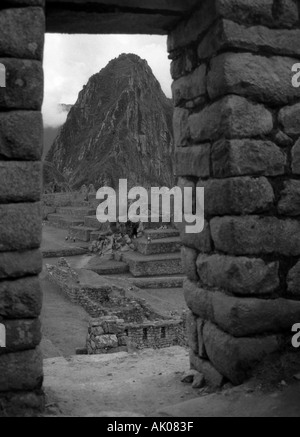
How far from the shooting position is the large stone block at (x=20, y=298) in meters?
3.81

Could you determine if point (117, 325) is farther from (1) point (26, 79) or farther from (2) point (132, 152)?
(2) point (132, 152)

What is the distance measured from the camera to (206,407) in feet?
13.0

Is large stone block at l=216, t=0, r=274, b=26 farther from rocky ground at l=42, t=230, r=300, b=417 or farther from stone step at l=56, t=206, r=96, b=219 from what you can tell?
stone step at l=56, t=206, r=96, b=219

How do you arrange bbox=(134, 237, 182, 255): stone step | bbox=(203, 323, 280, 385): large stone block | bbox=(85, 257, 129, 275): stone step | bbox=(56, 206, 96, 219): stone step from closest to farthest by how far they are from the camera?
bbox=(203, 323, 280, 385): large stone block → bbox=(85, 257, 129, 275): stone step → bbox=(134, 237, 182, 255): stone step → bbox=(56, 206, 96, 219): stone step

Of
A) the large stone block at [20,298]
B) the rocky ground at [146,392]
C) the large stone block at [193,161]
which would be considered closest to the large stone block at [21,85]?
the large stone block at [20,298]

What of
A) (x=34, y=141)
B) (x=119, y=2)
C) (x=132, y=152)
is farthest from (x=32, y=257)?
(x=132, y=152)

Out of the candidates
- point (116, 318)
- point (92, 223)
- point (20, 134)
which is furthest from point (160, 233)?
point (20, 134)

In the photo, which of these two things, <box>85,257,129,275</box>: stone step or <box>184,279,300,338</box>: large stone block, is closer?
<box>184,279,300,338</box>: large stone block

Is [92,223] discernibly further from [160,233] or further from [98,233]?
[160,233]

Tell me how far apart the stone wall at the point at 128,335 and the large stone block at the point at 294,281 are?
719 cm

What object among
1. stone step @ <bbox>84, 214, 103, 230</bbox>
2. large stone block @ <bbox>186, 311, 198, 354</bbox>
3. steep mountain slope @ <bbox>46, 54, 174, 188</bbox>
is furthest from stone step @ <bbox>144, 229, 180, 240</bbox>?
steep mountain slope @ <bbox>46, 54, 174, 188</bbox>

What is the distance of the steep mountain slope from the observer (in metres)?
148

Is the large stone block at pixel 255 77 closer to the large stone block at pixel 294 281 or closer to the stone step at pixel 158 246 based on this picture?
the large stone block at pixel 294 281

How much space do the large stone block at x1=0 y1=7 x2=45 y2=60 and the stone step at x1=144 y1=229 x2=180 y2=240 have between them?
29.7 m
